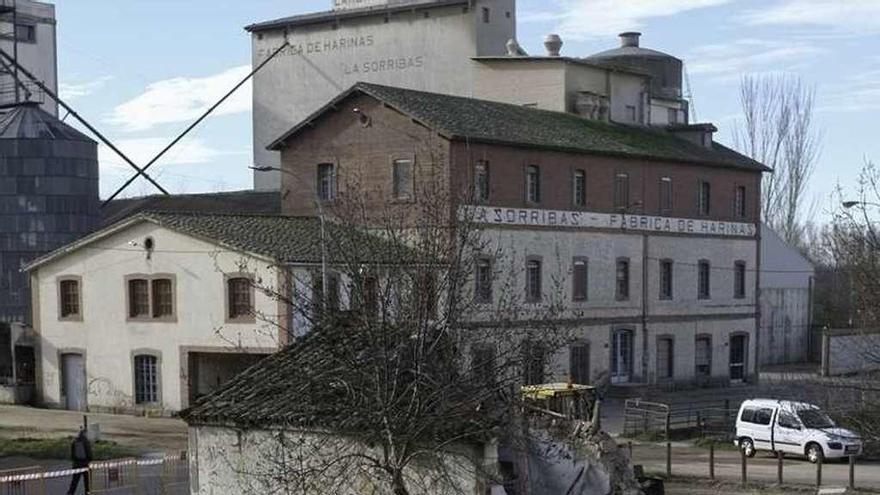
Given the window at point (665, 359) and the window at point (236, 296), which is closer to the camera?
the window at point (236, 296)

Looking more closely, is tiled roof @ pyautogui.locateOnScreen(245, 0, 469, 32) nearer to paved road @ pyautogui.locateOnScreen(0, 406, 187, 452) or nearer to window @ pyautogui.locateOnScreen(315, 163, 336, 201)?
window @ pyautogui.locateOnScreen(315, 163, 336, 201)

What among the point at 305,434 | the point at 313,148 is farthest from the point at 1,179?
the point at 305,434

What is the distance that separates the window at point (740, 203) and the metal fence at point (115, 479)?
3167cm

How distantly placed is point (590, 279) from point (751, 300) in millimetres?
12473

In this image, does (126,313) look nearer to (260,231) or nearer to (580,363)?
(260,231)

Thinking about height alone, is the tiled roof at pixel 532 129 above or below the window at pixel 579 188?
above

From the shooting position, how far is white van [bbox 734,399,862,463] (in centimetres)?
2994

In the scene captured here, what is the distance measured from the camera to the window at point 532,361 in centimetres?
1394

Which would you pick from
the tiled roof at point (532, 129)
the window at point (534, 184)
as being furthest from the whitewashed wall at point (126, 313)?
the window at point (534, 184)

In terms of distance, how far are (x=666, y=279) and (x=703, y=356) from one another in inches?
171

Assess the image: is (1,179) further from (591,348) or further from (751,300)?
(751,300)

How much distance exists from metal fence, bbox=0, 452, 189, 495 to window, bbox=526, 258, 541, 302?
17.4 metres

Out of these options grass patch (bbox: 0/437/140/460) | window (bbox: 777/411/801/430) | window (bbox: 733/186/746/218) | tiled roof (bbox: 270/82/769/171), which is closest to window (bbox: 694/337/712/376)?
window (bbox: 733/186/746/218)

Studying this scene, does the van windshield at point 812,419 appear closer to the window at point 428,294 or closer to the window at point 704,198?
the window at point 428,294
